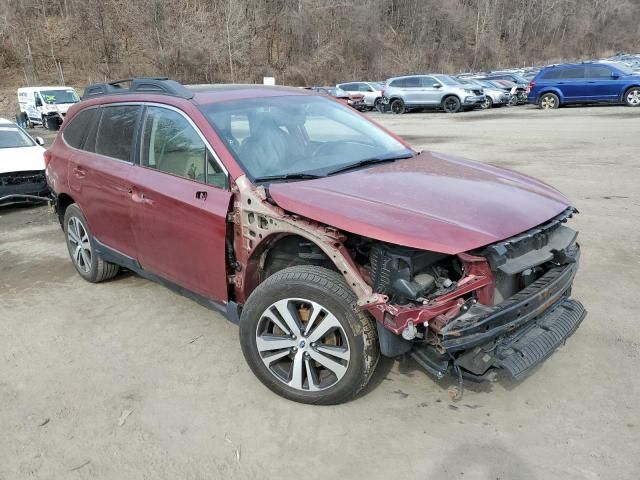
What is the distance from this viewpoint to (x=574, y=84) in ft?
72.1

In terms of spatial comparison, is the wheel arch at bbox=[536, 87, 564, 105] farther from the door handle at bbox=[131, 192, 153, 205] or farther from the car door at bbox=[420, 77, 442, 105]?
the door handle at bbox=[131, 192, 153, 205]

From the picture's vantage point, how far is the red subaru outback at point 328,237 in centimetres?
270

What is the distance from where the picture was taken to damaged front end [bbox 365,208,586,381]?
8.64ft

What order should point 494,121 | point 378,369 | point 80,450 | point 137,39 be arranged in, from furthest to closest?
point 137,39
point 494,121
point 378,369
point 80,450

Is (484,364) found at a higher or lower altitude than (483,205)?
lower

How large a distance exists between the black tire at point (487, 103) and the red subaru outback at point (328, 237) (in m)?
23.4

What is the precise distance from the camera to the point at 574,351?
3.55m

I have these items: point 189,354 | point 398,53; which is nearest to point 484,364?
point 189,354

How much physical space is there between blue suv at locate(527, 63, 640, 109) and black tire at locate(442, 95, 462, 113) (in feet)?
11.8

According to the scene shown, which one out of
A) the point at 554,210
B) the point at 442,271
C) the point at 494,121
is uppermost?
the point at 554,210

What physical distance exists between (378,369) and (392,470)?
900mm

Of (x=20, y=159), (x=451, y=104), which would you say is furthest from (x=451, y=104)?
(x=20, y=159)

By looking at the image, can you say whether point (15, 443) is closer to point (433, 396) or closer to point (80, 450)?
point (80, 450)

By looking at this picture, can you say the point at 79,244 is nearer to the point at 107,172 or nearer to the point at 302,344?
the point at 107,172
